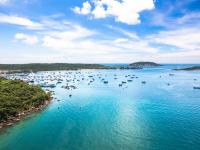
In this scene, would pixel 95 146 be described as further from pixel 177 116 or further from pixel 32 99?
pixel 32 99

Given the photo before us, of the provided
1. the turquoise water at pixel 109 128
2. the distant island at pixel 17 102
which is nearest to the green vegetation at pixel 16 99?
the distant island at pixel 17 102

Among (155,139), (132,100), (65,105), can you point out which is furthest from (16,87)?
(155,139)

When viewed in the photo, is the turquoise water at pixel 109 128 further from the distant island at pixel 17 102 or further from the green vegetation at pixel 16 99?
the green vegetation at pixel 16 99

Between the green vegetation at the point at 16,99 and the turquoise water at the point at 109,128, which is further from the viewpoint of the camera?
the green vegetation at the point at 16,99

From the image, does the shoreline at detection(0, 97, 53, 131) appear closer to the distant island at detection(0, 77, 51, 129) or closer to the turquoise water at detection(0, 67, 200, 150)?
the distant island at detection(0, 77, 51, 129)

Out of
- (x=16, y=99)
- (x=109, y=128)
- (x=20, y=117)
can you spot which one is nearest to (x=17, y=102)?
(x=16, y=99)

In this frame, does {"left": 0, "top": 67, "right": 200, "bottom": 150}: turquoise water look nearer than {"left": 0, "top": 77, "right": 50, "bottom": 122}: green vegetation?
Yes

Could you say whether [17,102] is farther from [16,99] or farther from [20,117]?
[20,117]

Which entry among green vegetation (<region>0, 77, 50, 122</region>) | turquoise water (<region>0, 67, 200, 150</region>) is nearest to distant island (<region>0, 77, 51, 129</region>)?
green vegetation (<region>0, 77, 50, 122</region>)
